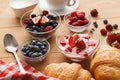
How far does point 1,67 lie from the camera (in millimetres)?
1293

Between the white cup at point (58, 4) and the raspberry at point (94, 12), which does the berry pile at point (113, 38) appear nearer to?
the raspberry at point (94, 12)

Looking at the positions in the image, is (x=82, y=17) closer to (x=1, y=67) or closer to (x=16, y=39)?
A: (x=16, y=39)

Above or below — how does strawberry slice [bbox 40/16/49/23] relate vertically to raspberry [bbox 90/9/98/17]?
above

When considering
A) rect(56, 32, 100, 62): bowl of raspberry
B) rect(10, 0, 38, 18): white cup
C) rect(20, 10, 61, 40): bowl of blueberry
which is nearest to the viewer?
rect(56, 32, 100, 62): bowl of raspberry

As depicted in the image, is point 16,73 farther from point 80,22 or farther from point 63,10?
point 63,10

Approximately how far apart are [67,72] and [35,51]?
20 cm

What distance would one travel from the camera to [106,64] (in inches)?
46.3

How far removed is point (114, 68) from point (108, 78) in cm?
4

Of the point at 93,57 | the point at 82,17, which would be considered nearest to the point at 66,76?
the point at 93,57

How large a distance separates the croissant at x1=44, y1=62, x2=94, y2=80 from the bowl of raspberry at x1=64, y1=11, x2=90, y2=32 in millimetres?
289

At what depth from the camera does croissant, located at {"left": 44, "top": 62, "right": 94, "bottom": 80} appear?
3.79ft

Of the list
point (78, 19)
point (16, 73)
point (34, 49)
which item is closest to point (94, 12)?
point (78, 19)

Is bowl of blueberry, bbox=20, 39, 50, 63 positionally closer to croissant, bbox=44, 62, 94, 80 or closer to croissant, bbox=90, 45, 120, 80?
croissant, bbox=44, 62, 94, 80

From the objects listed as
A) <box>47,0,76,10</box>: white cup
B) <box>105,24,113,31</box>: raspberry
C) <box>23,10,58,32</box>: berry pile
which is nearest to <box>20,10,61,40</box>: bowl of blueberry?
<box>23,10,58,32</box>: berry pile
